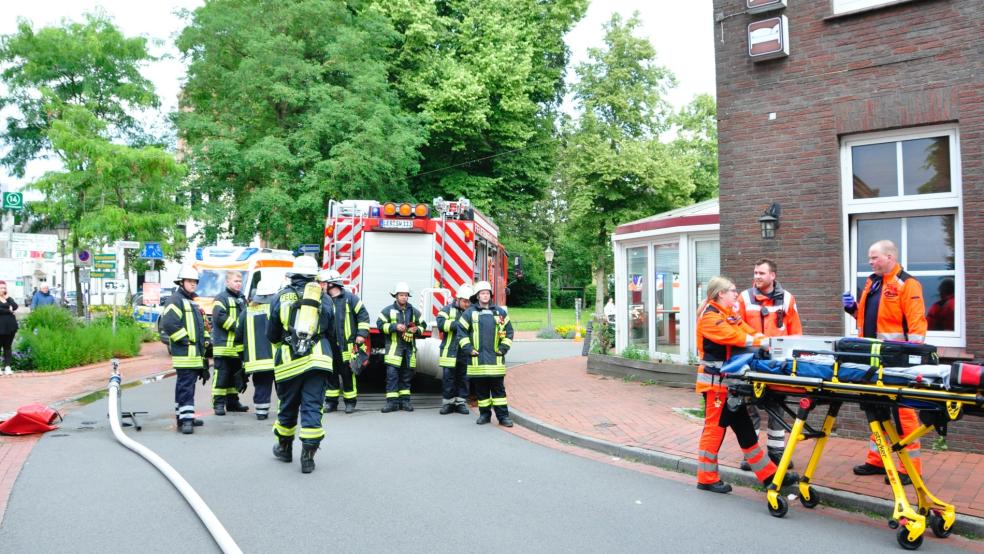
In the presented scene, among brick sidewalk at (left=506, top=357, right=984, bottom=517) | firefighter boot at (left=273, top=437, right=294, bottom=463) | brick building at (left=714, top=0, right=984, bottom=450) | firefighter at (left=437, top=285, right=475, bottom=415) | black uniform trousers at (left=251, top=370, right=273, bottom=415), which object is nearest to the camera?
brick sidewalk at (left=506, top=357, right=984, bottom=517)

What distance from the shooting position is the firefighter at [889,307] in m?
5.94

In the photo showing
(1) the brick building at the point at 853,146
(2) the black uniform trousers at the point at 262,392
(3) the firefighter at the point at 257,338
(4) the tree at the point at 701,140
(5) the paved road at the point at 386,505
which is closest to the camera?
(5) the paved road at the point at 386,505

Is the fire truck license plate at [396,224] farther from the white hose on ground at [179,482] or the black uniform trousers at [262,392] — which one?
the white hose on ground at [179,482]

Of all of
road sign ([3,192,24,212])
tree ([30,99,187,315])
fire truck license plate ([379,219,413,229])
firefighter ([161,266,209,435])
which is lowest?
firefighter ([161,266,209,435])

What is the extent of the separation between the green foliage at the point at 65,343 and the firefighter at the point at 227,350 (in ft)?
22.3

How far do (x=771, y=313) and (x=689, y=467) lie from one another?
1.56 metres

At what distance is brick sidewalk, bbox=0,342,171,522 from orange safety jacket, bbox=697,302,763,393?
533 cm

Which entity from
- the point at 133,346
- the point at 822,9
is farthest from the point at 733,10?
the point at 133,346

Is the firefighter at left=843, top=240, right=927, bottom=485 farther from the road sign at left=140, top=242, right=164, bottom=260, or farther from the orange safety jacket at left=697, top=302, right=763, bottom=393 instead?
the road sign at left=140, top=242, right=164, bottom=260

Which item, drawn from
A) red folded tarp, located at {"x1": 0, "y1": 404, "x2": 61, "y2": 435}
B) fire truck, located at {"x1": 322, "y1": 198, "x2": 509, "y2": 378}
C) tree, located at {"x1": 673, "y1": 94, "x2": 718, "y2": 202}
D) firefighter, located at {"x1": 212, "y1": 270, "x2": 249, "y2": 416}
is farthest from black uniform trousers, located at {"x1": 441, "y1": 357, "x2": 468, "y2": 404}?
tree, located at {"x1": 673, "y1": 94, "x2": 718, "y2": 202}

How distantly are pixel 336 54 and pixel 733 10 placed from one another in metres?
16.4

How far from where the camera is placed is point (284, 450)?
7070 mm

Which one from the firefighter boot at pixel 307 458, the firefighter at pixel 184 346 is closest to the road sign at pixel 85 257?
the firefighter at pixel 184 346

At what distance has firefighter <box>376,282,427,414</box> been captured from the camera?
10.4 m
